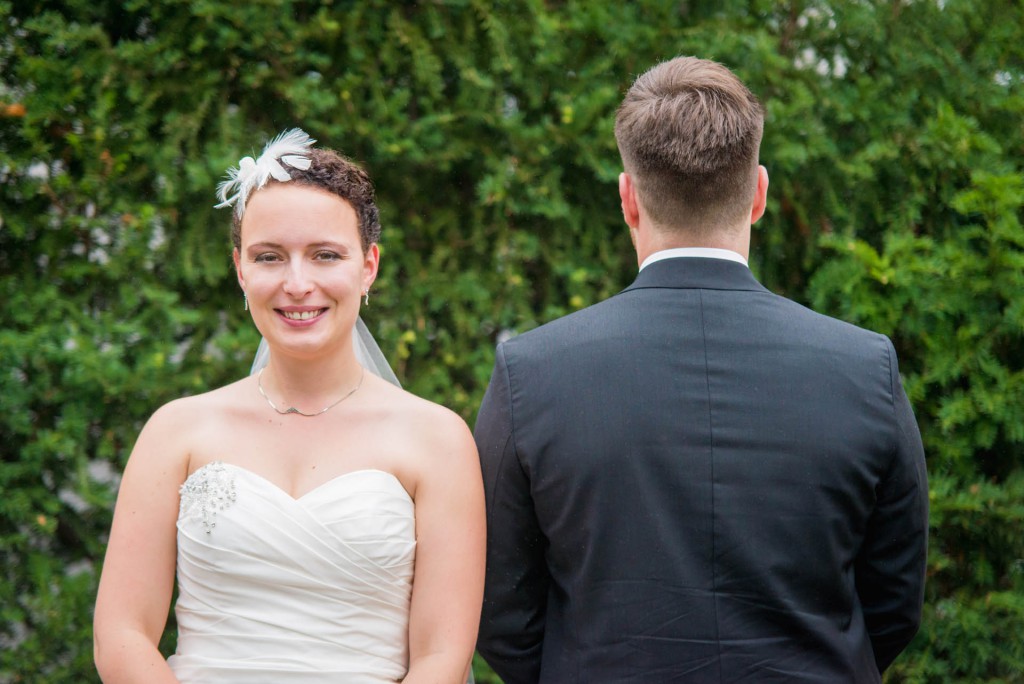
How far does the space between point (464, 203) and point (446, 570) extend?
2.03m

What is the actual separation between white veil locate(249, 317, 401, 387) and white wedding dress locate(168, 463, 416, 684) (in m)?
0.75

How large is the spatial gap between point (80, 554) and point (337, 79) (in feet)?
6.64

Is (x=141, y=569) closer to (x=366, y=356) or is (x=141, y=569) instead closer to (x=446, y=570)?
(x=446, y=570)

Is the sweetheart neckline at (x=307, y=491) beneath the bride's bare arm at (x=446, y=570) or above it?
above

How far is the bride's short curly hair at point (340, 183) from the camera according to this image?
2723 millimetres

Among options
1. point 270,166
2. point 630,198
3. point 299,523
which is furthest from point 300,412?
point 630,198

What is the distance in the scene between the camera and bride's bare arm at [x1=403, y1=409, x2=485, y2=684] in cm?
256

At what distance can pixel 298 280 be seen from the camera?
261cm

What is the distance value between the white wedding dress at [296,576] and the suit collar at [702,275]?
85cm

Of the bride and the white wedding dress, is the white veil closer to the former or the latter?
the bride

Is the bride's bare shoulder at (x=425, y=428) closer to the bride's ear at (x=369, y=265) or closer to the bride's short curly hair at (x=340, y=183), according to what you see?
the bride's ear at (x=369, y=265)

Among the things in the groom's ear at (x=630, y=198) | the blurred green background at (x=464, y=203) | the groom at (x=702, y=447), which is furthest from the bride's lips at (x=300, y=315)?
the blurred green background at (x=464, y=203)

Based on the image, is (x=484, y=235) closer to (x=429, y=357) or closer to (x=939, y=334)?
(x=429, y=357)

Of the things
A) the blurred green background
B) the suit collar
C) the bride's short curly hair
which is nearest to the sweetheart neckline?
the bride's short curly hair
